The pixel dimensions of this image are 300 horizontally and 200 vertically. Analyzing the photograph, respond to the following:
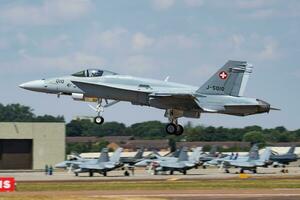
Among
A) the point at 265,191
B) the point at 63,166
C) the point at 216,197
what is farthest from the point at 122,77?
the point at 63,166

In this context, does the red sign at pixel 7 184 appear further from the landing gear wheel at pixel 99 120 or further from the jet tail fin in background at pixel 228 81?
the jet tail fin in background at pixel 228 81

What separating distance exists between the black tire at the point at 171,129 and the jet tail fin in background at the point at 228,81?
3.83 meters

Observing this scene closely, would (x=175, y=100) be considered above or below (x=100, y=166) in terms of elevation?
above

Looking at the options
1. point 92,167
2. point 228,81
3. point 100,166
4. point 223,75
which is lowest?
point 92,167

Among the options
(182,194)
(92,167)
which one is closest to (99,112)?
(182,194)

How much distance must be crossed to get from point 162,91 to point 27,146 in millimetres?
84817

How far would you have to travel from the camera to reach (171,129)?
185 feet

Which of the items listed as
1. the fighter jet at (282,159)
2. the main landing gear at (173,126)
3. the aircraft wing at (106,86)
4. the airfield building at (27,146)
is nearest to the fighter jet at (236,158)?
Answer: the fighter jet at (282,159)

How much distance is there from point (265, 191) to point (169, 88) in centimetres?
1824

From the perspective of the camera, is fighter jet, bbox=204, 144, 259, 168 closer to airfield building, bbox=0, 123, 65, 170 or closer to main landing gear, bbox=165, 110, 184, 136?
airfield building, bbox=0, 123, 65, 170

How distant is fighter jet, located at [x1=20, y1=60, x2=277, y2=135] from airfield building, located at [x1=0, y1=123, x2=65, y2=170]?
7920 centimetres

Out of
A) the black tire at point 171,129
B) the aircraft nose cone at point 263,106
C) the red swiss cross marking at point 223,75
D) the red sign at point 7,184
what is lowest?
the red sign at point 7,184

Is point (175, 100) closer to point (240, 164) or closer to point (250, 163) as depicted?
point (240, 164)

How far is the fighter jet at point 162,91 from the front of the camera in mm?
57281
